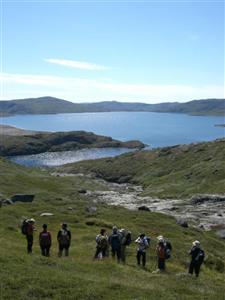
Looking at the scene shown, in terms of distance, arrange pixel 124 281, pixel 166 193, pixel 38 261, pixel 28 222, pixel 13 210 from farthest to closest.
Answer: pixel 166 193, pixel 13 210, pixel 28 222, pixel 38 261, pixel 124 281

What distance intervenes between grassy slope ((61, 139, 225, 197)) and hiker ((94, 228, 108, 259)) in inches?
3504

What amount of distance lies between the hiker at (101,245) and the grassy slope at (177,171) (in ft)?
292

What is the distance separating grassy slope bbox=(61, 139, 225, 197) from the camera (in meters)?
138

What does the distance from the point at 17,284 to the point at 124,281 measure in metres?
7.50

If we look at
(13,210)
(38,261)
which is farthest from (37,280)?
(13,210)

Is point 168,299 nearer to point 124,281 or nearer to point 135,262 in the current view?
point 124,281

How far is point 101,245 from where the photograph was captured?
130ft

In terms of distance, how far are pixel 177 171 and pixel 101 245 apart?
426 ft

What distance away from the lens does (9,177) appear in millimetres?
116188

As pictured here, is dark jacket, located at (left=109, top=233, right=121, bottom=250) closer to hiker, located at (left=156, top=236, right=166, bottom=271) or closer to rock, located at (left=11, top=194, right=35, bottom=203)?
hiker, located at (left=156, top=236, right=166, bottom=271)

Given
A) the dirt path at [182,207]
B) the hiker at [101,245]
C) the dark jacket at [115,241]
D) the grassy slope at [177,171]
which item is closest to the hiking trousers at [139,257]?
the dark jacket at [115,241]

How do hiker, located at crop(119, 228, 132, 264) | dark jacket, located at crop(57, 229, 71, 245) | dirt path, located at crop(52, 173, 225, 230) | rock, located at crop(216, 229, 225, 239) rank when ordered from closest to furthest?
dark jacket, located at crop(57, 229, 71, 245) < hiker, located at crop(119, 228, 132, 264) < rock, located at crop(216, 229, 225, 239) < dirt path, located at crop(52, 173, 225, 230)

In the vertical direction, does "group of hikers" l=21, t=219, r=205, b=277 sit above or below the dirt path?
above

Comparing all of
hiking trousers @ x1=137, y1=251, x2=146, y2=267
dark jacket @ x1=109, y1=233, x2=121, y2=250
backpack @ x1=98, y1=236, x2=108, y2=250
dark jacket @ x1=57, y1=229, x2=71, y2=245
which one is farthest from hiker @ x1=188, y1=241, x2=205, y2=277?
dark jacket @ x1=57, y1=229, x2=71, y2=245
